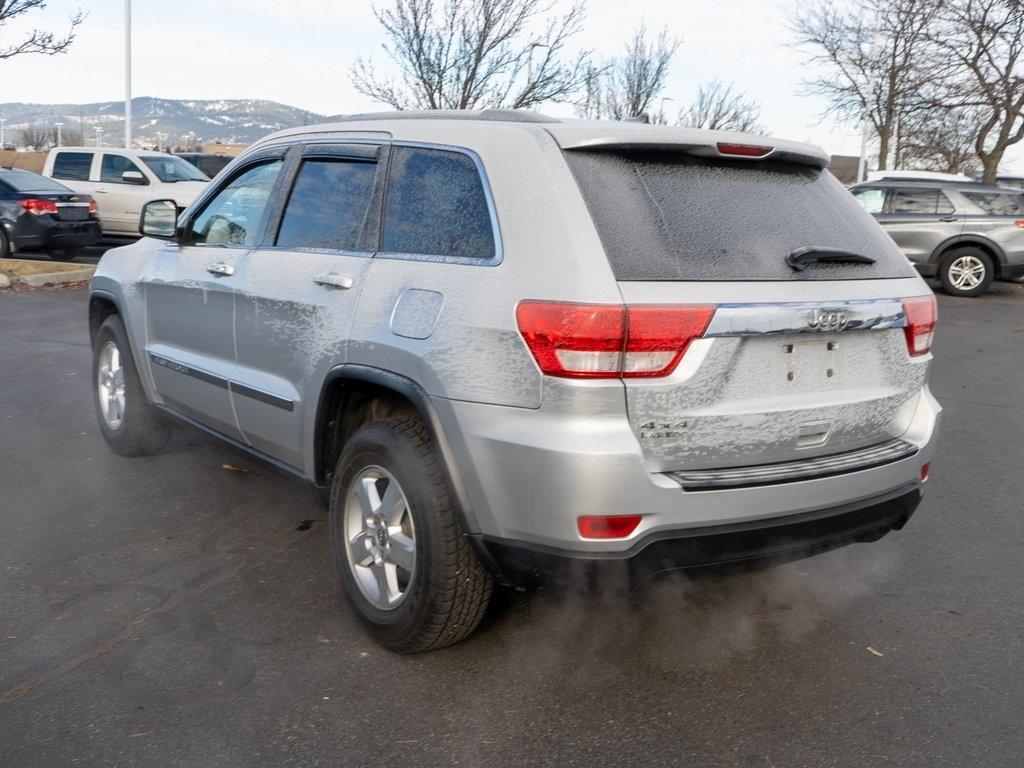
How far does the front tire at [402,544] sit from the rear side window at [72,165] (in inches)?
674

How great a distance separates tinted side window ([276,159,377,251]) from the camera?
12.5ft

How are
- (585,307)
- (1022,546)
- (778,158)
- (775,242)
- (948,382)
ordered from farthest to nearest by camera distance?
(948,382) < (1022,546) < (778,158) < (775,242) < (585,307)

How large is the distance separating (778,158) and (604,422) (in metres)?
1.25

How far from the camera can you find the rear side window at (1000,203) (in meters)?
15.3

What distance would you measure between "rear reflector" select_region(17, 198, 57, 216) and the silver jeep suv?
13260 millimetres

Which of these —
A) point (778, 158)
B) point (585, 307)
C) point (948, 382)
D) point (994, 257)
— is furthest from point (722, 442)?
point (994, 257)

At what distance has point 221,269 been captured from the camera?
4418mm

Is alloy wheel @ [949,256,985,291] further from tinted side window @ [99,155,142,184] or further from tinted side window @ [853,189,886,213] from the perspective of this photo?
tinted side window @ [99,155,142,184]

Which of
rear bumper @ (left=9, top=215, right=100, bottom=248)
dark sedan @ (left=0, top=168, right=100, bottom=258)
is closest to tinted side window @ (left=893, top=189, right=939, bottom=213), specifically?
dark sedan @ (left=0, top=168, right=100, bottom=258)

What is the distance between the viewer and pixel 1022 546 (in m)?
4.56

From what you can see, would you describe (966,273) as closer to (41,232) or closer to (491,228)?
(41,232)

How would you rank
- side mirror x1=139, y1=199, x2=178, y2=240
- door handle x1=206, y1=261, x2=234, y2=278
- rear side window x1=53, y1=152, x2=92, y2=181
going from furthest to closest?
rear side window x1=53, y1=152, x2=92, y2=181 → side mirror x1=139, y1=199, x2=178, y2=240 → door handle x1=206, y1=261, x2=234, y2=278

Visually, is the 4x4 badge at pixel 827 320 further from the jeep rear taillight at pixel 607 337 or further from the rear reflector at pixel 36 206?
the rear reflector at pixel 36 206

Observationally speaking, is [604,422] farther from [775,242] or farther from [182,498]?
[182,498]
